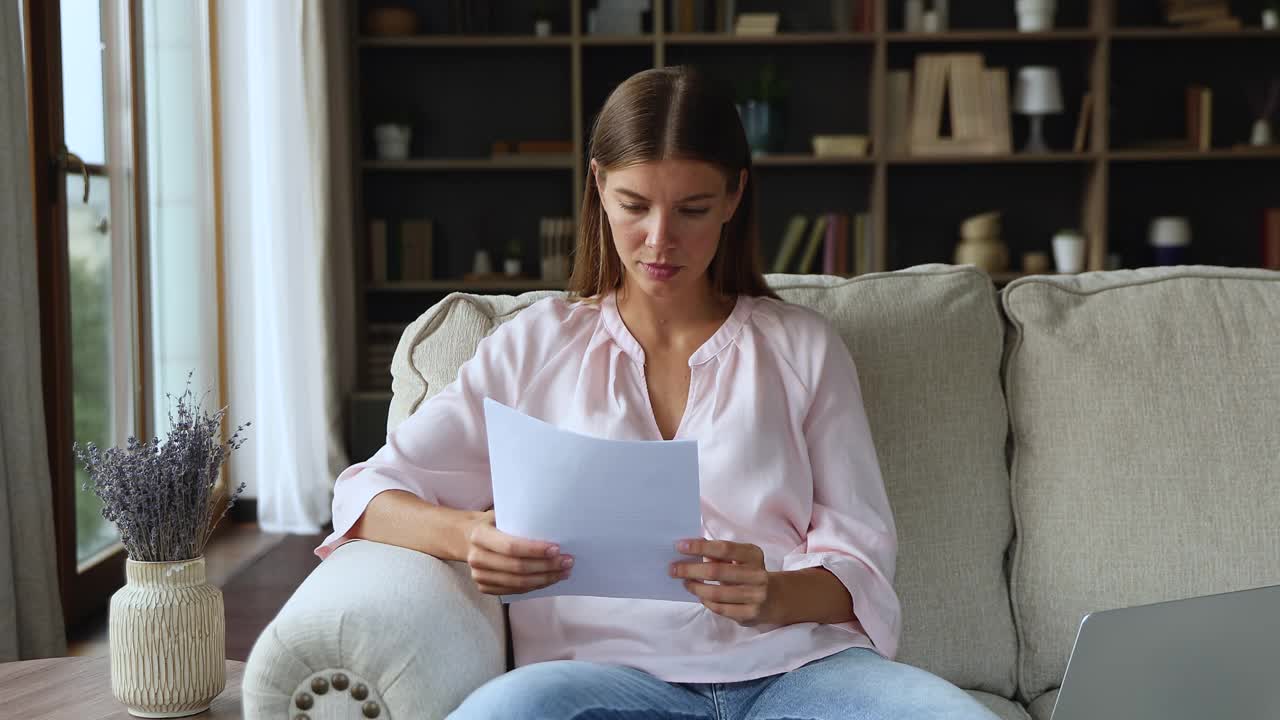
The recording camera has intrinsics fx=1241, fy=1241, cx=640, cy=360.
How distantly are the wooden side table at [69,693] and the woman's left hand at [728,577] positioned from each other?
50 centimetres

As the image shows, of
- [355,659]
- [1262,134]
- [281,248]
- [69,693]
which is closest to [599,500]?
[355,659]

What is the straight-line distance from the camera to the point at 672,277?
1.51m

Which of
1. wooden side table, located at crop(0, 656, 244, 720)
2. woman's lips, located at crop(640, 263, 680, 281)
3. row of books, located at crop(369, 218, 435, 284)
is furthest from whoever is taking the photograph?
row of books, located at crop(369, 218, 435, 284)

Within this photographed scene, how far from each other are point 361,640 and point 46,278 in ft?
6.83

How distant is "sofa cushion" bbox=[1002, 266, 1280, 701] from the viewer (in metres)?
1.62

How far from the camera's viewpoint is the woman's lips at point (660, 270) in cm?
150

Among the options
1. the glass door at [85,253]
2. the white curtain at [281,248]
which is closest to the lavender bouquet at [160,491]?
the glass door at [85,253]

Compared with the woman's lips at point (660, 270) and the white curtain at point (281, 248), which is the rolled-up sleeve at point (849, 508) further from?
the white curtain at point (281, 248)

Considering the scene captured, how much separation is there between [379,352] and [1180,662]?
4054 mm

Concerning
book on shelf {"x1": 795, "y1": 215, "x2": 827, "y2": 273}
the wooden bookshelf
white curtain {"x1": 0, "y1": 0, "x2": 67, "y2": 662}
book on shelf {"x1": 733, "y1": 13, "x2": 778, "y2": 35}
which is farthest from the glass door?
book on shelf {"x1": 795, "y1": 215, "x2": 827, "y2": 273}

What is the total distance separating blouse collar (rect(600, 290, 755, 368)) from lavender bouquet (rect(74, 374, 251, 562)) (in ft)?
1.67

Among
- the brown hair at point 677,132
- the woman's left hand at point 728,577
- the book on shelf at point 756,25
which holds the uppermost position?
the book on shelf at point 756,25

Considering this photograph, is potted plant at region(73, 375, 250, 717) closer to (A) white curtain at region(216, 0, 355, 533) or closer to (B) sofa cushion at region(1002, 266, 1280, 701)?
(B) sofa cushion at region(1002, 266, 1280, 701)

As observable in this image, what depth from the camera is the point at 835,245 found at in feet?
15.4
